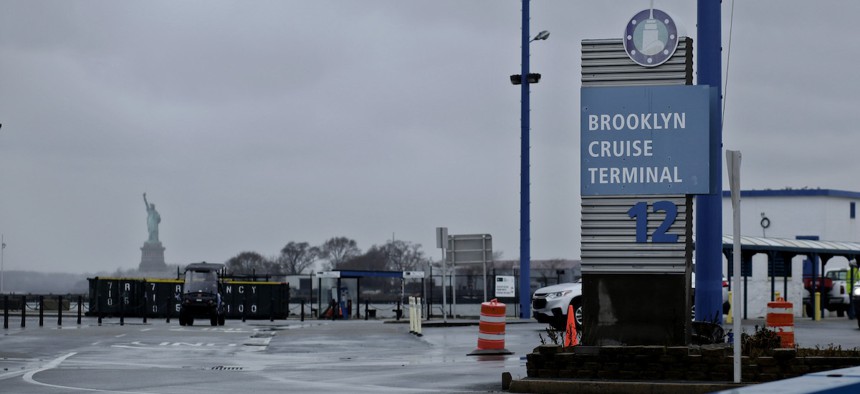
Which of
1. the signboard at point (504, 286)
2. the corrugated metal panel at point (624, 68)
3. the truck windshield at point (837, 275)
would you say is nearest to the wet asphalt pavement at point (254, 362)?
the corrugated metal panel at point (624, 68)

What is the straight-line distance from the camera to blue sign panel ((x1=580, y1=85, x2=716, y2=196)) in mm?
15812

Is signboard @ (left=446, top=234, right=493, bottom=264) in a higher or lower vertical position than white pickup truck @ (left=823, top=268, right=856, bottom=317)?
higher

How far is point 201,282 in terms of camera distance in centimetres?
4672

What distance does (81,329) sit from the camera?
3541 centimetres

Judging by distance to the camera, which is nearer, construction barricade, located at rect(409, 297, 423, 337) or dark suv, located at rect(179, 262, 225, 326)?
construction barricade, located at rect(409, 297, 423, 337)

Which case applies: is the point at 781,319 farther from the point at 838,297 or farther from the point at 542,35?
the point at 838,297

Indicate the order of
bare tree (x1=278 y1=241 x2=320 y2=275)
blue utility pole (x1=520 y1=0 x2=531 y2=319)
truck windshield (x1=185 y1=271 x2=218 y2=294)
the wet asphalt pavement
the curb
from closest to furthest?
1. the curb
2. the wet asphalt pavement
3. blue utility pole (x1=520 y1=0 x2=531 y2=319)
4. truck windshield (x1=185 y1=271 x2=218 y2=294)
5. bare tree (x1=278 y1=241 x2=320 y2=275)

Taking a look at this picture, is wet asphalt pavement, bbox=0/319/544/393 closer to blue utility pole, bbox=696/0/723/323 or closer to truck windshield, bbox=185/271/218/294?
blue utility pole, bbox=696/0/723/323

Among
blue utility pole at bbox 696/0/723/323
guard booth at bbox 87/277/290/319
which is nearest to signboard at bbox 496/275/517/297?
guard booth at bbox 87/277/290/319

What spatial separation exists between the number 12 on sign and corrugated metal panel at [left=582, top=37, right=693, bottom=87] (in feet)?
4.75

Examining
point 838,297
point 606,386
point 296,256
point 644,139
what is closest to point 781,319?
point 644,139

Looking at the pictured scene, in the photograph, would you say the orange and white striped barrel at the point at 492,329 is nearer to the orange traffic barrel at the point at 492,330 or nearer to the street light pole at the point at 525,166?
the orange traffic barrel at the point at 492,330

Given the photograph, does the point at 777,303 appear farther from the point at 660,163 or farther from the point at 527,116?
the point at 527,116

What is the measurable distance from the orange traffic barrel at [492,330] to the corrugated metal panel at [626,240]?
6662mm
